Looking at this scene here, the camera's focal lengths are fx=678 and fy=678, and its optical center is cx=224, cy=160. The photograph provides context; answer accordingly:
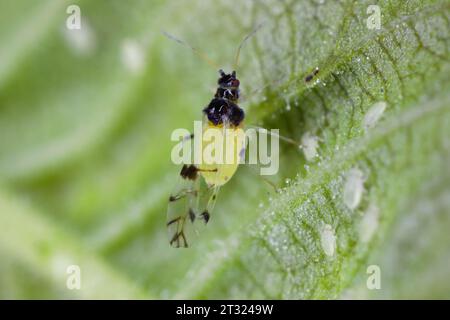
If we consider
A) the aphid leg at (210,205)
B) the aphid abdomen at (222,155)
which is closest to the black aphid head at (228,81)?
the aphid abdomen at (222,155)

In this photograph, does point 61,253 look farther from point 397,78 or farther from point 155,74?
point 397,78

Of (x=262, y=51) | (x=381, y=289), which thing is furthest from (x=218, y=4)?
(x=381, y=289)

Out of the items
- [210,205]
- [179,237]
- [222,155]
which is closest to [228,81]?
[222,155]

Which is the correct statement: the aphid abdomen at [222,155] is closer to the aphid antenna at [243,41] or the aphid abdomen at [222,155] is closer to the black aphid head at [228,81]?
the black aphid head at [228,81]

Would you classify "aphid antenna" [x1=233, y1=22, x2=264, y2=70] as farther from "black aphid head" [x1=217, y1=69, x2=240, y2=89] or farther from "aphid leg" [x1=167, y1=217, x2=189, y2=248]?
"aphid leg" [x1=167, y1=217, x2=189, y2=248]

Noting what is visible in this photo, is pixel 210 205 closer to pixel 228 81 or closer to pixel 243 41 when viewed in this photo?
pixel 228 81

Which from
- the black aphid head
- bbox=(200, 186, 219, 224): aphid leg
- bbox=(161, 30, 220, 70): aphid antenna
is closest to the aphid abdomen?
bbox=(200, 186, 219, 224): aphid leg
